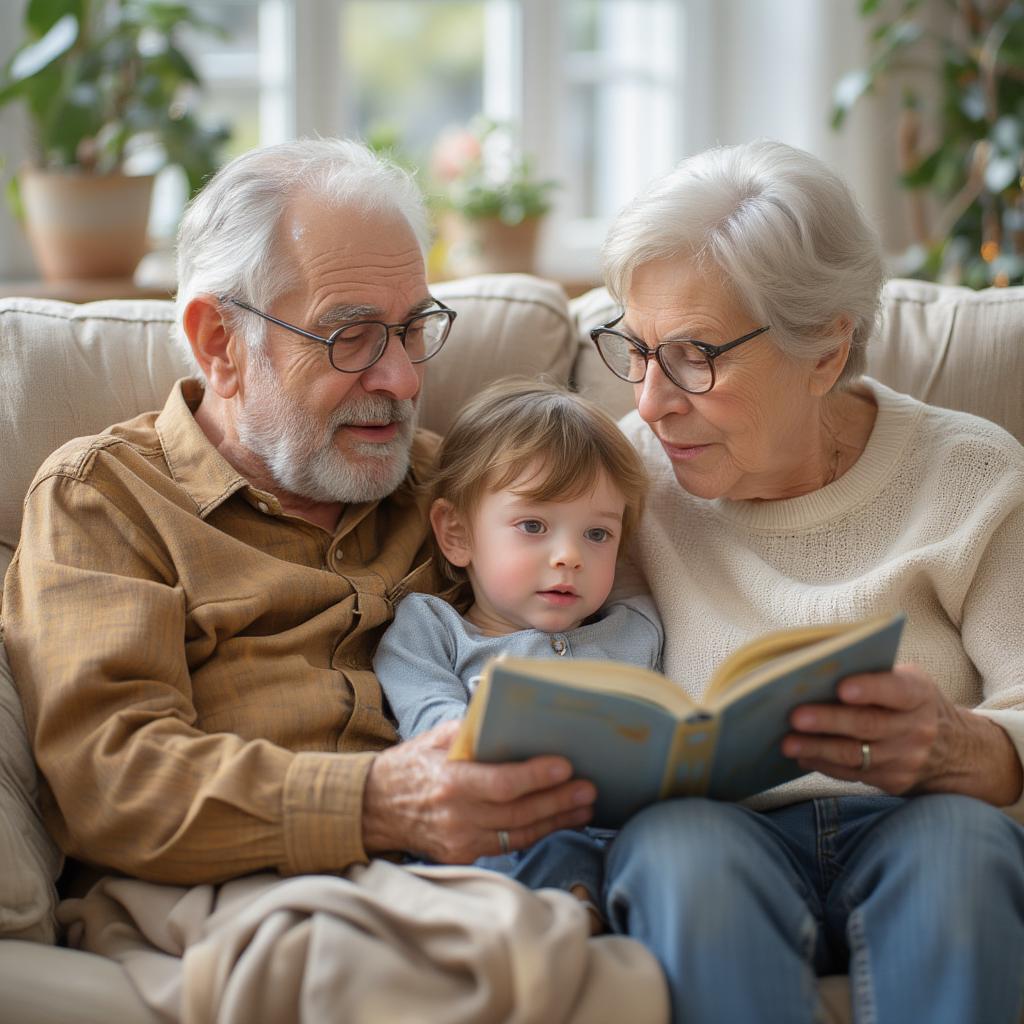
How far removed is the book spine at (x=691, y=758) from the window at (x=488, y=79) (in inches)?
107

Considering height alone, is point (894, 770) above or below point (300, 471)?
below

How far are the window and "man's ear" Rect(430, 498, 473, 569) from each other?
2247mm

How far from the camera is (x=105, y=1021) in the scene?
1395mm

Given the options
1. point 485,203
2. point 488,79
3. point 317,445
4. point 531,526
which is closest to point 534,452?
point 531,526

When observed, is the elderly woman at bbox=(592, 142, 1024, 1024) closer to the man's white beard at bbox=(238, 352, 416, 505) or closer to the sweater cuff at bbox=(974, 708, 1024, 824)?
the sweater cuff at bbox=(974, 708, 1024, 824)

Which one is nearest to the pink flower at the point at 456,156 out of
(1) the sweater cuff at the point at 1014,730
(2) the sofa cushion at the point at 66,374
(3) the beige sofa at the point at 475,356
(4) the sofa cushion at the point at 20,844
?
(3) the beige sofa at the point at 475,356

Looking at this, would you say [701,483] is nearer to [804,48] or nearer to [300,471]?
[300,471]

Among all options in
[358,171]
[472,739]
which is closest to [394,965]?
[472,739]

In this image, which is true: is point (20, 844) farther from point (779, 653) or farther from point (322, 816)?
point (779, 653)

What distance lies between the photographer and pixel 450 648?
5.87 feet

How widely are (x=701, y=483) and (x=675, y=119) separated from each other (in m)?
2.91

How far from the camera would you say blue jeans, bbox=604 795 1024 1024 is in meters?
1.34

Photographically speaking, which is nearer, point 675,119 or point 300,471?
point 300,471

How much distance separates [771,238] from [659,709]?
72 centimetres
